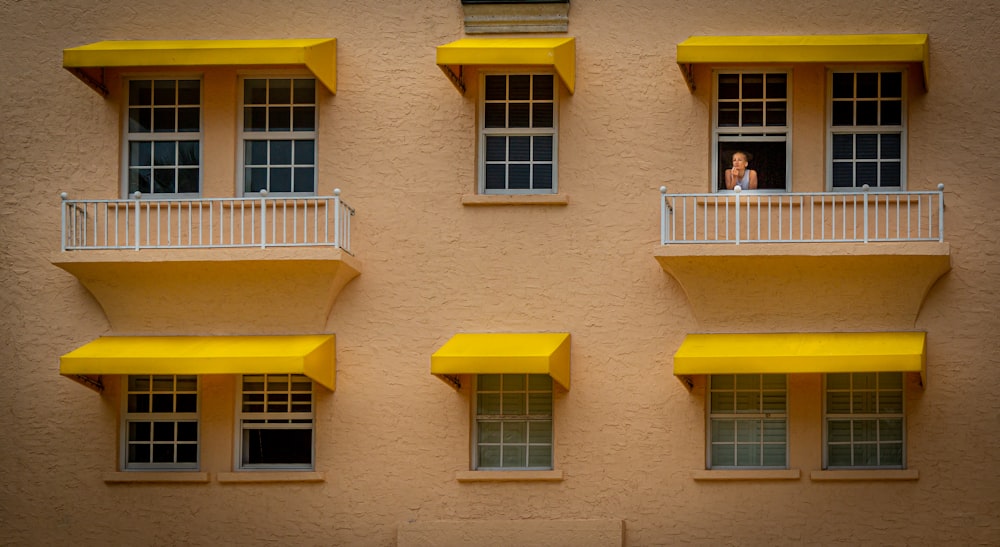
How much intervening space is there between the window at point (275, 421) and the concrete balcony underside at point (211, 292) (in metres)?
0.66

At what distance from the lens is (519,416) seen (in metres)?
16.0

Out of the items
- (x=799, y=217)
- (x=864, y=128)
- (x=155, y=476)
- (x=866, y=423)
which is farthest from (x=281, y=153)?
(x=866, y=423)

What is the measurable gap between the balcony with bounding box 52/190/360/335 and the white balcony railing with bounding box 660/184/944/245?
379 centimetres

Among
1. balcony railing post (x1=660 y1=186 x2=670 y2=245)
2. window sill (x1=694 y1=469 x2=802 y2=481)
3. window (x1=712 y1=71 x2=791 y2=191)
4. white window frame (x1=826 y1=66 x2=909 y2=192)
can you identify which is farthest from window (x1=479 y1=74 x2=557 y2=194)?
window sill (x1=694 y1=469 x2=802 y2=481)

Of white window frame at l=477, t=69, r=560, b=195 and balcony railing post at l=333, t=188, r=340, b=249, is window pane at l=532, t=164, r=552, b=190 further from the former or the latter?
balcony railing post at l=333, t=188, r=340, b=249

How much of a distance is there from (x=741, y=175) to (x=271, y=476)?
249 inches

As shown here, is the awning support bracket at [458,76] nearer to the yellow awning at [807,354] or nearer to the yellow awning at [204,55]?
the yellow awning at [204,55]

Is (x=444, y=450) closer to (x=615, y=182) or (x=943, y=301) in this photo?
(x=615, y=182)

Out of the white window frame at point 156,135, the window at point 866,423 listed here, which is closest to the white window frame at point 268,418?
the white window frame at point 156,135

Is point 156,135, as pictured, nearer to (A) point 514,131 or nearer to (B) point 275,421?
(B) point 275,421

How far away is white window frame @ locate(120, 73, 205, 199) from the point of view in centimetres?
1639

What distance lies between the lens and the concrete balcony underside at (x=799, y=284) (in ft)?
49.4

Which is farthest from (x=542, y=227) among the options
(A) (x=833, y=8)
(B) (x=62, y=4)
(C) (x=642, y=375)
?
(B) (x=62, y=4)

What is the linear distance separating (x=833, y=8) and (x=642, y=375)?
184 inches
